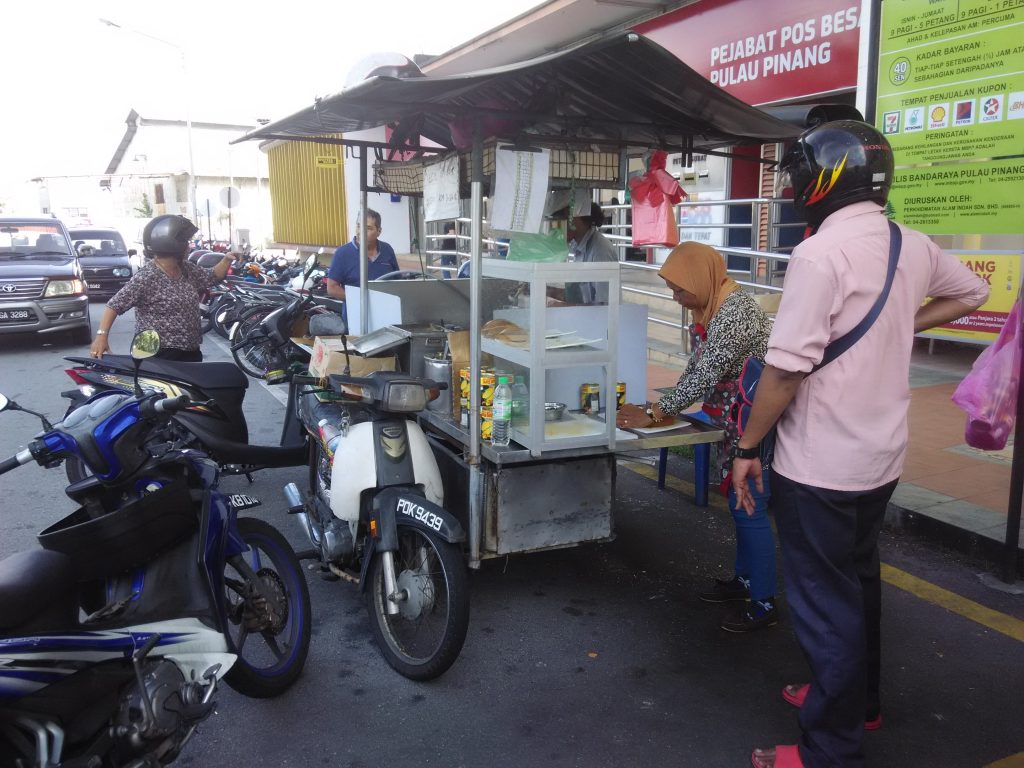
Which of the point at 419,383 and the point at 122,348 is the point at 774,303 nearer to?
the point at 419,383

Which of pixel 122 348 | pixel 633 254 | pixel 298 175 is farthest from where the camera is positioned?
pixel 298 175

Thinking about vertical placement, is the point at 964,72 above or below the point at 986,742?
above

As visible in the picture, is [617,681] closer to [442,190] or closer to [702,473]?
[702,473]

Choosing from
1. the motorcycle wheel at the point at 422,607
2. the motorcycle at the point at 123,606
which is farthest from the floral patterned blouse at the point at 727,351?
the motorcycle at the point at 123,606

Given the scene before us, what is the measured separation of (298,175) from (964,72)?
20072 mm

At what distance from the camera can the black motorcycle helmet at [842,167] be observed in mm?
2338

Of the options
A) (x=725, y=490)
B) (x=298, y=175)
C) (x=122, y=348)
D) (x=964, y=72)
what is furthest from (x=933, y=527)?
(x=298, y=175)

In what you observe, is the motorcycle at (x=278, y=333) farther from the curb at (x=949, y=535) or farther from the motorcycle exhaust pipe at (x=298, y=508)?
the curb at (x=949, y=535)

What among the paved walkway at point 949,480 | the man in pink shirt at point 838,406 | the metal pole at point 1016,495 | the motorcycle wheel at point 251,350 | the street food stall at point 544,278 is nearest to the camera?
the man in pink shirt at point 838,406

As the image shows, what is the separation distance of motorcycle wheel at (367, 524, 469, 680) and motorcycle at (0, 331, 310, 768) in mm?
474

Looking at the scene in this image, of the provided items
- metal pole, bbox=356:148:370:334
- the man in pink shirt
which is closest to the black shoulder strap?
the man in pink shirt

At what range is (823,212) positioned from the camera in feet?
8.00

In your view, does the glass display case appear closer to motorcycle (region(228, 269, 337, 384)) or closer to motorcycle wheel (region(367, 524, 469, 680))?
motorcycle wheel (region(367, 524, 469, 680))

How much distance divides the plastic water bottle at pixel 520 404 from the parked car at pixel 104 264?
1560 centimetres
